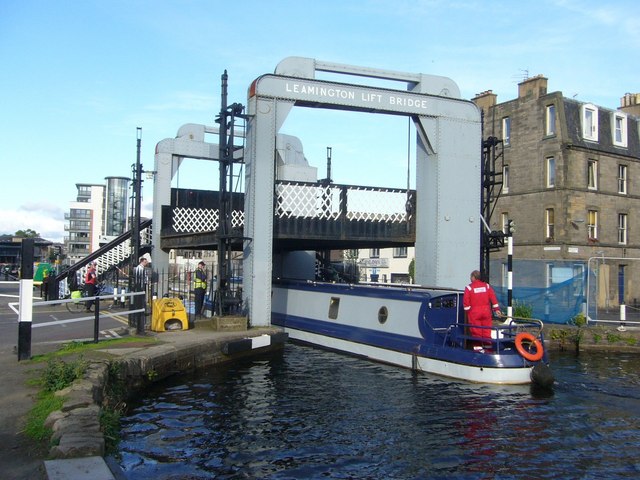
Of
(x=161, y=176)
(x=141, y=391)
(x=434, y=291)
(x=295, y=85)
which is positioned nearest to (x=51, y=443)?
(x=141, y=391)

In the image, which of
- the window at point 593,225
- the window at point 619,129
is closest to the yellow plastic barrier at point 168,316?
the window at point 593,225

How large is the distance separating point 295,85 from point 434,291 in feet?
20.8

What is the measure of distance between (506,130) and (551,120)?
123 inches

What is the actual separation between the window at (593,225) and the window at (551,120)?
4.75 metres

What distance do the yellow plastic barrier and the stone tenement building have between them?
817 inches

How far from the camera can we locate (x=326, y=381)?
12.9 metres

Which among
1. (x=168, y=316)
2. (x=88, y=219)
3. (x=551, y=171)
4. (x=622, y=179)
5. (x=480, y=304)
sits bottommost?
(x=168, y=316)

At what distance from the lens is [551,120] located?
110ft

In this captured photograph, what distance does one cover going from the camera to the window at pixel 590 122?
33.8m

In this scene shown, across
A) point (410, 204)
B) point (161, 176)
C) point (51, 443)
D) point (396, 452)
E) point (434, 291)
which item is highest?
point (161, 176)

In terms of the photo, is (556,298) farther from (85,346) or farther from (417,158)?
(85,346)

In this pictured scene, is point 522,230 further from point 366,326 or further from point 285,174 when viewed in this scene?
point 366,326

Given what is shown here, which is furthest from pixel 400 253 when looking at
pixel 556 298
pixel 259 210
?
pixel 259 210

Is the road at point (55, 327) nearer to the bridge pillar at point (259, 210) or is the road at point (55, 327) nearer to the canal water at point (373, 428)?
the canal water at point (373, 428)
